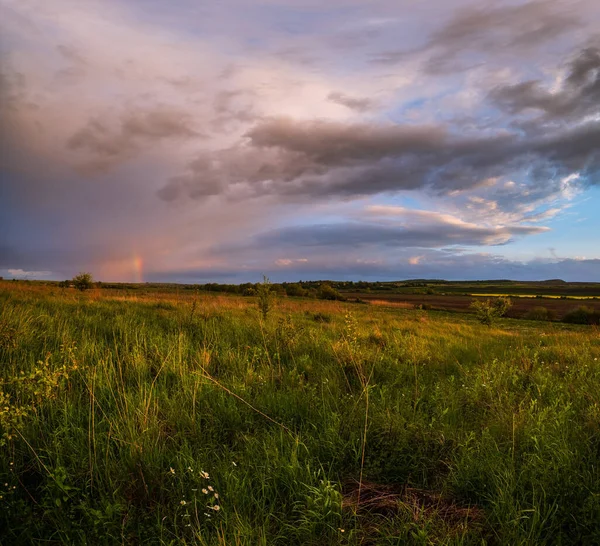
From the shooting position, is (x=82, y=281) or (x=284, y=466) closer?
(x=284, y=466)

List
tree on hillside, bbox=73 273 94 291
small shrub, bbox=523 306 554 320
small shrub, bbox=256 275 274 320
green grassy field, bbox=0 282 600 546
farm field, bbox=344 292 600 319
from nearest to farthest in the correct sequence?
1. green grassy field, bbox=0 282 600 546
2. small shrub, bbox=256 275 274 320
3. tree on hillside, bbox=73 273 94 291
4. small shrub, bbox=523 306 554 320
5. farm field, bbox=344 292 600 319

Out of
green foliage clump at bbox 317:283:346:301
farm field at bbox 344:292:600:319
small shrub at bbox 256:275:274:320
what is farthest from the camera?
green foliage clump at bbox 317:283:346:301

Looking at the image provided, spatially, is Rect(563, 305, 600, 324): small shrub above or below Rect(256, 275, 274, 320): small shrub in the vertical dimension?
below

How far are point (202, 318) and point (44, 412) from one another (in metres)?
6.61

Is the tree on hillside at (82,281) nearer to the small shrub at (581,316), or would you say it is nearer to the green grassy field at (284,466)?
the green grassy field at (284,466)

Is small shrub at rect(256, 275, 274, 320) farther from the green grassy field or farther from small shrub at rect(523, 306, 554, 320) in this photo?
small shrub at rect(523, 306, 554, 320)

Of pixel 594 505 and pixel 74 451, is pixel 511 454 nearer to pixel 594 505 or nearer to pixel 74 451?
pixel 594 505

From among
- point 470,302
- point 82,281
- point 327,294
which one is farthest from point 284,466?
point 327,294

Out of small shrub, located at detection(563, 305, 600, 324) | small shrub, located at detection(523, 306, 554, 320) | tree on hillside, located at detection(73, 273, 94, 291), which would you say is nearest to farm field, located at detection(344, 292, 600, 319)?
small shrub, located at detection(523, 306, 554, 320)

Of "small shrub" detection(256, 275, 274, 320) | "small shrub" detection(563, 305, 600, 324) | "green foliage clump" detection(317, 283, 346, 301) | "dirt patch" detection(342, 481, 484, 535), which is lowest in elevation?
"small shrub" detection(563, 305, 600, 324)

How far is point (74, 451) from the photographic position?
11.0 feet

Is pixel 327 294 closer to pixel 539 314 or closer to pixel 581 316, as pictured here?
pixel 539 314

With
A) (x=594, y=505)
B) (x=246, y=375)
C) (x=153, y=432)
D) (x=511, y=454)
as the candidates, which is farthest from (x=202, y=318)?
(x=594, y=505)

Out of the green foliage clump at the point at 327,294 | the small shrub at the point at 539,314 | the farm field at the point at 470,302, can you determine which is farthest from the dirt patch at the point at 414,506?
the green foliage clump at the point at 327,294
